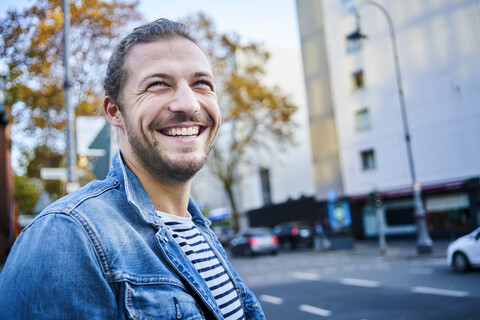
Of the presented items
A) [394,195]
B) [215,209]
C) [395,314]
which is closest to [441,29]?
[394,195]

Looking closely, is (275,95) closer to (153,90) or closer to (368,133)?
(368,133)

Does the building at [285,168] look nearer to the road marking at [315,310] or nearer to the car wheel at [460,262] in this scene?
the car wheel at [460,262]

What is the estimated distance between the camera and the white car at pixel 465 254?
11.4 metres

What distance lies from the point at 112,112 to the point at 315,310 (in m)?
7.67

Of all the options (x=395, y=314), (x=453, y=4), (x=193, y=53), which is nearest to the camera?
(x=193, y=53)

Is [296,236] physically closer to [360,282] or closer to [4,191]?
[360,282]

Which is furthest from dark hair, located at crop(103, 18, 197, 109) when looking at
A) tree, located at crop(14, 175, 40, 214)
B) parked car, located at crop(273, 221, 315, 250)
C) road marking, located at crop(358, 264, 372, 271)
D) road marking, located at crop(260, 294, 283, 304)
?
tree, located at crop(14, 175, 40, 214)

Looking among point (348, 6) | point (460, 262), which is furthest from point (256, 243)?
point (348, 6)

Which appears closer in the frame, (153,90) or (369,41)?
(153,90)

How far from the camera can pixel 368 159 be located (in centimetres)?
2658

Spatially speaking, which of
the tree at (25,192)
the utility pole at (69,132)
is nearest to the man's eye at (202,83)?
the utility pole at (69,132)

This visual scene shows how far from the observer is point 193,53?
1.68 meters

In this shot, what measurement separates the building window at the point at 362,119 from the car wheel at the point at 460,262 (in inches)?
591

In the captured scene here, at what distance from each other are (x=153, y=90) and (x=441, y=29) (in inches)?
971
